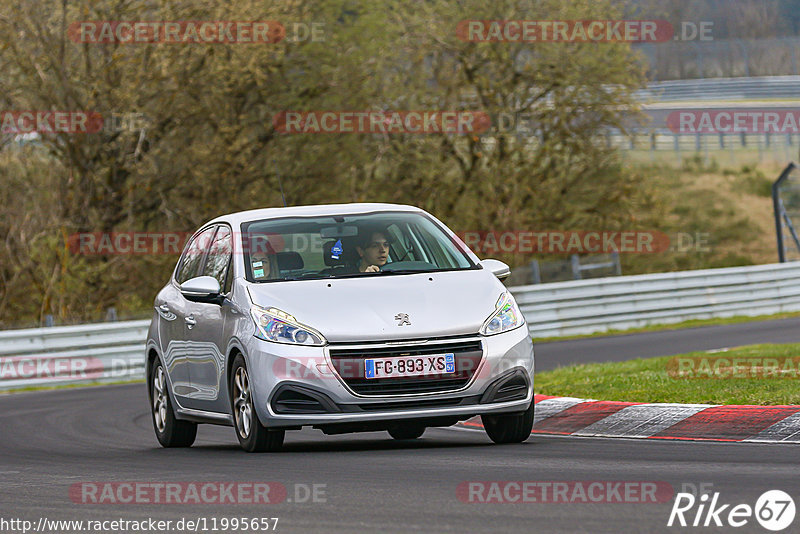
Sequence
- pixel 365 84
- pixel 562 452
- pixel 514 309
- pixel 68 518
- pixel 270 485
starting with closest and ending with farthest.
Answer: pixel 68 518
pixel 270 485
pixel 562 452
pixel 514 309
pixel 365 84

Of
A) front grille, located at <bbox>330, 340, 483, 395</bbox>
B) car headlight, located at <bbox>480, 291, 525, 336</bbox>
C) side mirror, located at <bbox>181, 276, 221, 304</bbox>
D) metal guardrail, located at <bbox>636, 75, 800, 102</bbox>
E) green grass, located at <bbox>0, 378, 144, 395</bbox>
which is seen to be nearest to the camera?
front grille, located at <bbox>330, 340, 483, 395</bbox>

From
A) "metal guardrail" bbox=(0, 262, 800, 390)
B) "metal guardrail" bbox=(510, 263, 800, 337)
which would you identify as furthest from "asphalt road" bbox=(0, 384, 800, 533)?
"metal guardrail" bbox=(510, 263, 800, 337)

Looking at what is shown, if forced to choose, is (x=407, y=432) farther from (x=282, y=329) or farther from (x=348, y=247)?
(x=282, y=329)

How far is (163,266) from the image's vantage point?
29328 millimetres

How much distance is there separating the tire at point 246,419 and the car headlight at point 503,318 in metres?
1.46

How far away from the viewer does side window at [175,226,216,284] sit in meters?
10.8

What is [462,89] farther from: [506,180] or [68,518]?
[68,518]

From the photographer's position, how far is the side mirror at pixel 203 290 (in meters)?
9.66

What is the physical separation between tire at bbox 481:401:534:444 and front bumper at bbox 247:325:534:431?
0.34 meters

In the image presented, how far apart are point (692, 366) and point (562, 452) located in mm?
5666

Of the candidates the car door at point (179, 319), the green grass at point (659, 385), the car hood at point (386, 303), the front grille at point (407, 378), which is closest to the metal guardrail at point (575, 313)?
the green grass at point (659, 385)

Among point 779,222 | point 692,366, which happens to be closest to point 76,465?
point 692,366

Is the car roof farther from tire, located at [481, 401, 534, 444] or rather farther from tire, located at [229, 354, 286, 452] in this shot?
tire, located at [481, 401, 534, 444]

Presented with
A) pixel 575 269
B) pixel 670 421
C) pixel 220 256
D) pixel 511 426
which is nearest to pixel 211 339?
pixel 220 256
